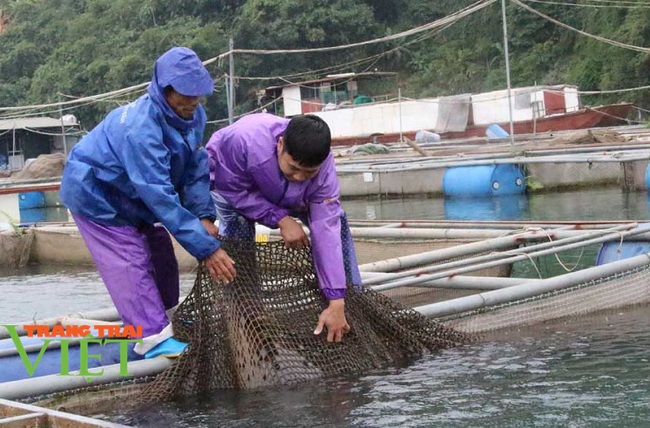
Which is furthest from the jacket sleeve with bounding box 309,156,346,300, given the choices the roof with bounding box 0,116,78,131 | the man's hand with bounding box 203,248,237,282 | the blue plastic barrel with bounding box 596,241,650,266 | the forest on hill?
the roof with bounding box 0,116,78,131

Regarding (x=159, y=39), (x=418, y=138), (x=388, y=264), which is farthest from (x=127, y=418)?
(x=159, y=39)

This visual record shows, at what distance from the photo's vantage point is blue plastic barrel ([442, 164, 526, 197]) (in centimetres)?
1919

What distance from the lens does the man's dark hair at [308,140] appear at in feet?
15.2

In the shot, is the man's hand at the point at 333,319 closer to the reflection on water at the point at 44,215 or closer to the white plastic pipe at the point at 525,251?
the white plastic pipe at the point at 525,251

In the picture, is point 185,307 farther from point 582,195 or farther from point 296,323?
point 582,195

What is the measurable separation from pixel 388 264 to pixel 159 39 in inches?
1690

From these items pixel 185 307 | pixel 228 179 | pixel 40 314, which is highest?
pixel 228 179

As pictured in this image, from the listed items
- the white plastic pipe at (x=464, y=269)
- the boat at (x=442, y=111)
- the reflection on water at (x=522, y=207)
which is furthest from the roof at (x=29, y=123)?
the white plastic pipe at (x=464, y=269)

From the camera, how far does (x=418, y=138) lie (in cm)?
3122

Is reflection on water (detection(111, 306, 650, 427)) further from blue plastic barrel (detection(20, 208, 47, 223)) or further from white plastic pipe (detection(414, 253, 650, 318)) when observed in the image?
blue plastic barrel (detection(20, 208, 47, 223))

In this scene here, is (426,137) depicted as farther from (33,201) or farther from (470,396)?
(470,396)

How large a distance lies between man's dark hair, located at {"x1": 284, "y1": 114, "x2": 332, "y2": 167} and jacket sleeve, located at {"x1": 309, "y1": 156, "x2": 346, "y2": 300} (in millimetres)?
287

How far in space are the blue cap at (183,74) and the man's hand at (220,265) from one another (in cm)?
72

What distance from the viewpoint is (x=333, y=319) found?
16.7 ft
